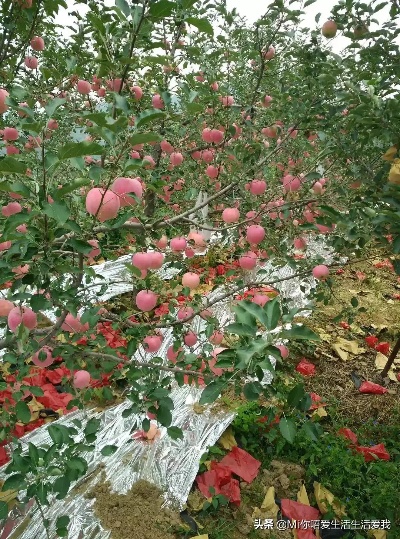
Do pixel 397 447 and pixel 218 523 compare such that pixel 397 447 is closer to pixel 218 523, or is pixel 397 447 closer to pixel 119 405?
pixel 218 523

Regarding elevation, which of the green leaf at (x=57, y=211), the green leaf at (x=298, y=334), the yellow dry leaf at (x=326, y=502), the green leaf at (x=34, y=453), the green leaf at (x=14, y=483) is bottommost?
the yellow dry leaf at (x=326, y=502)

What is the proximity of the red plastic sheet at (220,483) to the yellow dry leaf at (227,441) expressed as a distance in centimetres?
17

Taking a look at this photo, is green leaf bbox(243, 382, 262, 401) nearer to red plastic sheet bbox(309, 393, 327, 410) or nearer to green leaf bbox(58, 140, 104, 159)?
green leaf bbox(58, 140, 104, 159)

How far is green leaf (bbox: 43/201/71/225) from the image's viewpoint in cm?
79

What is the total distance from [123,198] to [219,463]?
162cm

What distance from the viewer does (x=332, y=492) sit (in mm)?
2082

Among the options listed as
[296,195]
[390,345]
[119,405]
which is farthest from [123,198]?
[390,345]

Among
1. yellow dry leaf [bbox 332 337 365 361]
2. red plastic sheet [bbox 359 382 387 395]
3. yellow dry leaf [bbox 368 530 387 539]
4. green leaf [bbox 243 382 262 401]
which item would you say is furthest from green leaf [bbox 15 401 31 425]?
yellow dry leaf [bbox 332 337 365 361]

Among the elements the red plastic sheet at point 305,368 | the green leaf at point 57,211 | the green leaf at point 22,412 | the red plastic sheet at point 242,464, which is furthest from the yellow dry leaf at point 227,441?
the green leaf at point 57,211

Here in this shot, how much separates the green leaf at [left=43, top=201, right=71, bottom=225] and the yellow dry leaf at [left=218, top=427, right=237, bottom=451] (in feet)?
6.01

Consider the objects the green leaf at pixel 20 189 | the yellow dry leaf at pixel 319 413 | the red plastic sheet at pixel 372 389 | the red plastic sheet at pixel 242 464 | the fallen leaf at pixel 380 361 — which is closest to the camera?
the green leaf at pixel 20 189

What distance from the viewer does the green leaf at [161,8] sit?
956 millimetres

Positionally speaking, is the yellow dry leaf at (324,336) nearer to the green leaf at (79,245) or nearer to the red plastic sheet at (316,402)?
the red plastic sheet at (316,402)

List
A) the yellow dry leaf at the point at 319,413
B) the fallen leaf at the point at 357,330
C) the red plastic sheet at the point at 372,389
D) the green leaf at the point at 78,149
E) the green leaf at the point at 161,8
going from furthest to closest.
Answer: the fallen leaf at the point at 357,330 → the red plastic sheet at the point at 372,389 → the yellow dry leaf at the point at 319,413 → the green leaf at the point at 161,8 → the green leaf at the point at 78,149
